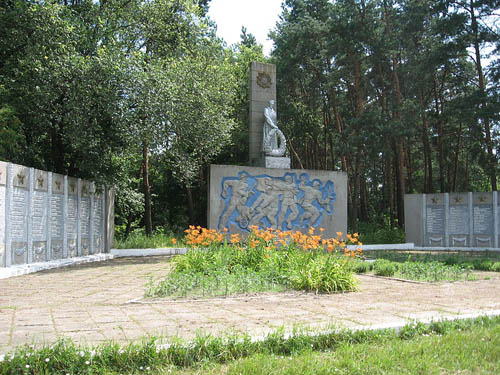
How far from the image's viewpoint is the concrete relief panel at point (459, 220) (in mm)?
16620

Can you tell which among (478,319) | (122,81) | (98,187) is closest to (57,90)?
(122,81)

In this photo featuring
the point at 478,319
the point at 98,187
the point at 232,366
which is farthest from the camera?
the point at 98,187

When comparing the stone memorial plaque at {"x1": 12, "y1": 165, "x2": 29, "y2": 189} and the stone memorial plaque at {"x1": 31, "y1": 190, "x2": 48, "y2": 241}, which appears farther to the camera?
the stone memorial plaque at {"x1": 31, "y1": 190, "x2": 48, "y2": 241}

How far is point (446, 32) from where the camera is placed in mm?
19438

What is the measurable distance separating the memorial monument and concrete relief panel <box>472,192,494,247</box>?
4721 millimetres

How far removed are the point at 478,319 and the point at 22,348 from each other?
417 centimetres

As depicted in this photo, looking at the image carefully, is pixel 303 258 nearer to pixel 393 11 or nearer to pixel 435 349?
pixel 435 349

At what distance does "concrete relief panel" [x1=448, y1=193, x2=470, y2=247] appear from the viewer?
16620 millimetres

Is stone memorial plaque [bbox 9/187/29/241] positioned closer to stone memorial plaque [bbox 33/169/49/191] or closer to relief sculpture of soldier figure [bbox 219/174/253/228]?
stone memorial plaque [bbox 33/169/49/191]

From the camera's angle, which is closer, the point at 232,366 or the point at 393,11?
the point at 232,366

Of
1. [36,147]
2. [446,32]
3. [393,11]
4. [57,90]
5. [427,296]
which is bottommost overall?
[427,296]

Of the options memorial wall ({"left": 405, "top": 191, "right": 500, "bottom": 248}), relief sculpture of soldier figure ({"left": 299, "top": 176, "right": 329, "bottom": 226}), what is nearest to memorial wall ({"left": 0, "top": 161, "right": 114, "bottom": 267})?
relief sculpture of soldier figure ({"left": 299, "top": 176, "right": 329, "bottom": 226})

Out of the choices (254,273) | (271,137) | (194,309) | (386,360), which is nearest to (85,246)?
(271,137)

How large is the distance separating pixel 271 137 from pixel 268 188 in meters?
1.85
